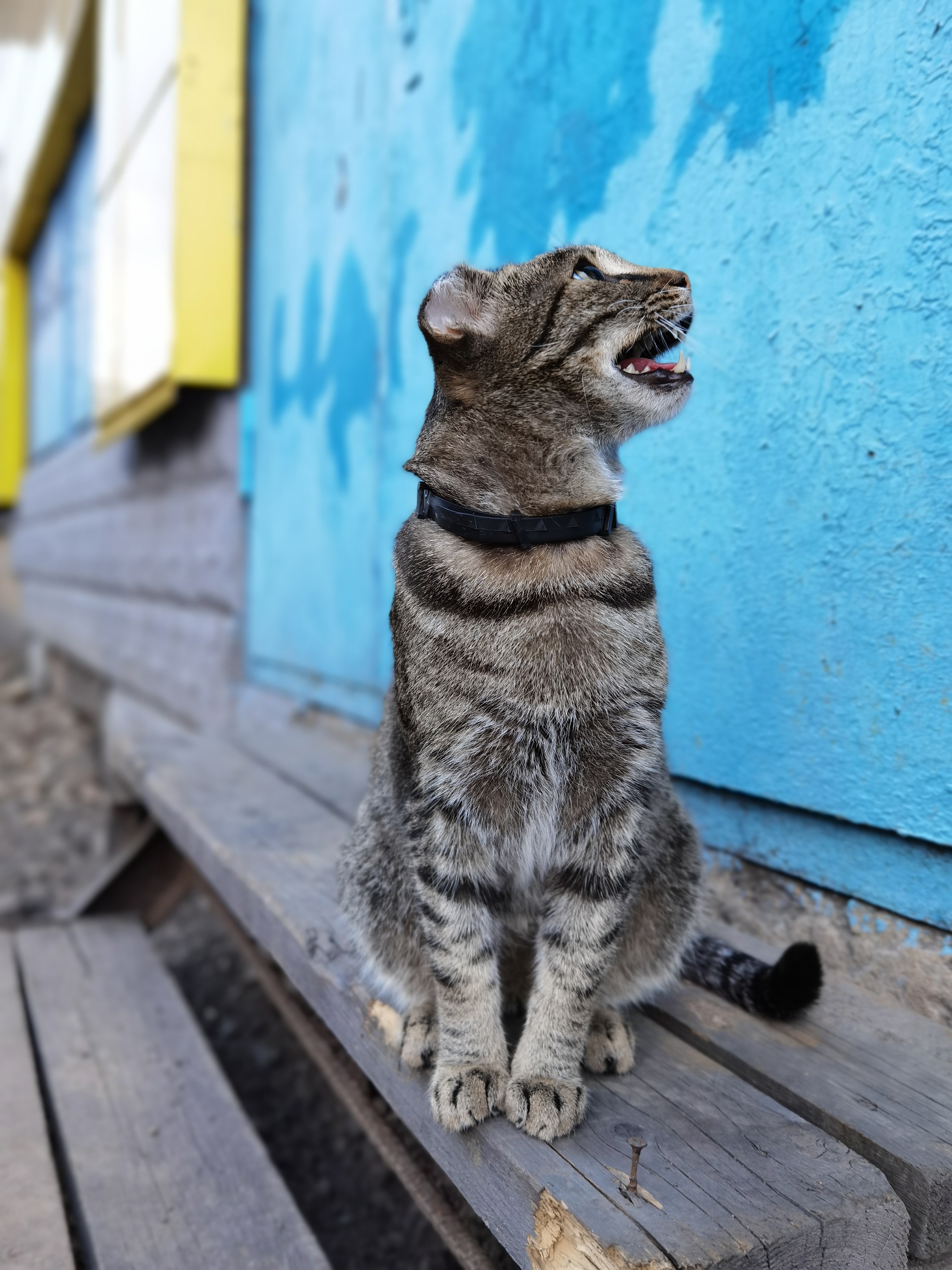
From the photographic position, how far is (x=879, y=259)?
1.60 meters

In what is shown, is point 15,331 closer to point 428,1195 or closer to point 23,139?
point 23,139

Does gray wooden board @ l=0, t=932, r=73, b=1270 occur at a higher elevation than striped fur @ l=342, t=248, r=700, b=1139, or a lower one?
lower

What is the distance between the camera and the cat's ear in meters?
1.38

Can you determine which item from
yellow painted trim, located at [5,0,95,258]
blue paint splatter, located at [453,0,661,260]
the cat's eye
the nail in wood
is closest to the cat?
the cat's eye

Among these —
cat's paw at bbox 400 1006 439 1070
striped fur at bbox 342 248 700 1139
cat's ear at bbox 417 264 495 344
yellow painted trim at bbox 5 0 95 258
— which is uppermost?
yellow painted trim at bbox 5 0 95 258

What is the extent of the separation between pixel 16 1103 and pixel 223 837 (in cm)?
67

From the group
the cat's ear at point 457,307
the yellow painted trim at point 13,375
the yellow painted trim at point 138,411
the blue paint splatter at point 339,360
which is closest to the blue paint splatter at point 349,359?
the blue paint splatter at point 339,360

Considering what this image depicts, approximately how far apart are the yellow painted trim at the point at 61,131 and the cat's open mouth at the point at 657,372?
7.15 metres

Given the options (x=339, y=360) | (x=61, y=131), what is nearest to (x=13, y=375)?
(x=61, y=131)

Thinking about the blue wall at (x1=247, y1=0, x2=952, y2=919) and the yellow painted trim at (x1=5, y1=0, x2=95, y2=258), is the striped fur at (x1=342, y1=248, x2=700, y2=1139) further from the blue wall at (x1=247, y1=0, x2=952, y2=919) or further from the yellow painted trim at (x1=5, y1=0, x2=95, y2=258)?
the yellow painted trim at (x1=5, y1=0, x2=95, y2=258)

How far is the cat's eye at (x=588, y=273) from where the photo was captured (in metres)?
1.51

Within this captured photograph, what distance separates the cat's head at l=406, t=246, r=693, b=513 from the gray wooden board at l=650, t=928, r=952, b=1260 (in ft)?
2.67

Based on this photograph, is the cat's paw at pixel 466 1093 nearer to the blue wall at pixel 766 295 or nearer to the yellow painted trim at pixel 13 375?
the blue wall at pixel 766 295

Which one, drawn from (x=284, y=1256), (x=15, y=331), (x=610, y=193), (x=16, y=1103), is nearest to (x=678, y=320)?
(x=610, y=193)
